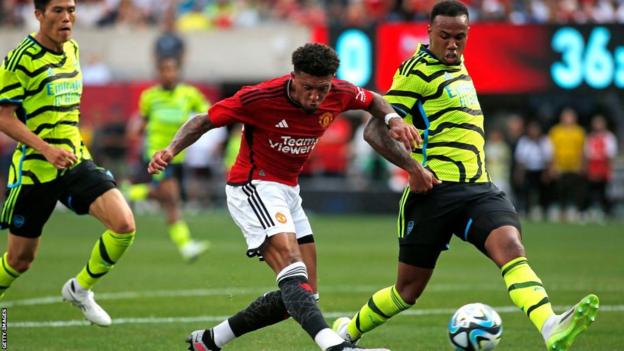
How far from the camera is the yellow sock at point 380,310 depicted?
886cm

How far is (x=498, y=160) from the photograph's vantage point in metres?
27.3

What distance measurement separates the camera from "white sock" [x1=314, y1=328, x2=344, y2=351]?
291 inches

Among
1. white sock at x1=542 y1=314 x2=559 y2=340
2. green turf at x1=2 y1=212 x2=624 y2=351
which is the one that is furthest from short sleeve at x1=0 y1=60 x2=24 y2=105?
white sock at x1=542 y1=314 x2=559 y2=340

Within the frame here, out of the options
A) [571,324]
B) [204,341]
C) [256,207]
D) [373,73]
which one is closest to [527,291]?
[571,324]

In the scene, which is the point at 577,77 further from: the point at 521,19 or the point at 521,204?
the point at 521,204

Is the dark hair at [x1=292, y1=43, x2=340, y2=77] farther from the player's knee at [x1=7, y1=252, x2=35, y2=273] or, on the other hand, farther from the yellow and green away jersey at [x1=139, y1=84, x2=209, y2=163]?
the yellow and green away jersey at [x1=139, y1=84, x2=209, y2=163]

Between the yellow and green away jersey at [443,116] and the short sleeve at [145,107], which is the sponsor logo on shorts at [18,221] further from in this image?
the short sleeve at [145,107]

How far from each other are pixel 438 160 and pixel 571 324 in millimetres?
1836

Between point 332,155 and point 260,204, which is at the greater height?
point 260,204

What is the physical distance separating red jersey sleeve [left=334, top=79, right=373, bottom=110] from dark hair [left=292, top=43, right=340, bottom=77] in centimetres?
51

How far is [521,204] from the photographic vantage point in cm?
2698

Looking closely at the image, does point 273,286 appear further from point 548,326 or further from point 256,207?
point 548,326

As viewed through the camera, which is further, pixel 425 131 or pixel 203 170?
pixel 203 170

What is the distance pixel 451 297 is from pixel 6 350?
566 centimetres
